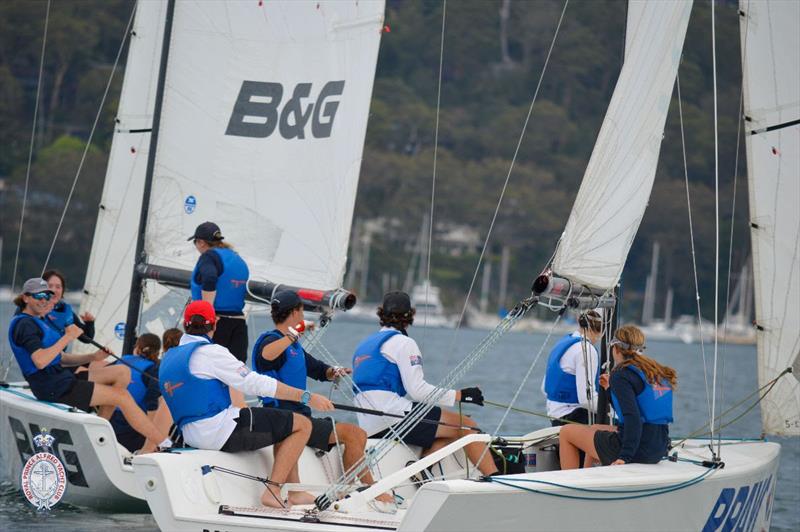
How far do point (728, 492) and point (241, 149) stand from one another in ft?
13.3

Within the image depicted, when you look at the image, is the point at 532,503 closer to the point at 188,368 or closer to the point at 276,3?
the point at 188,368

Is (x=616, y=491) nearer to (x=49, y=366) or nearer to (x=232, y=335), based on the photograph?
(x=232, y=335)

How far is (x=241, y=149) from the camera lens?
29.7 ft

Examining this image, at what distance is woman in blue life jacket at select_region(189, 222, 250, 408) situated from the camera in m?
7.40

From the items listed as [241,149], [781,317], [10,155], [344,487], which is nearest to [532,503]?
[344,487]

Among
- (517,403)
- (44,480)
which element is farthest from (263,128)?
(517,403)

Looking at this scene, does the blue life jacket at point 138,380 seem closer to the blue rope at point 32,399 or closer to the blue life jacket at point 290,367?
the blue rope at point 32,399

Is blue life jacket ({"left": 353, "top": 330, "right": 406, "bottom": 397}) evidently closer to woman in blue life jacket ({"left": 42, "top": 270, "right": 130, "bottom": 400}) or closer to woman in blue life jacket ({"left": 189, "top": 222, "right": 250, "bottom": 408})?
woman in blue life jacket ({"left": 189, "top": 222, "right": 250, "bottom": 408})

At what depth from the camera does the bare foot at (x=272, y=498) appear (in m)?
5.98

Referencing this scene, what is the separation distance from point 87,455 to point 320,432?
1.60m

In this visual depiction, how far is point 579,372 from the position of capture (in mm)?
7207

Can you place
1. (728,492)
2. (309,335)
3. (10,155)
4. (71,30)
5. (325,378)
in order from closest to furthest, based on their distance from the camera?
1. (728,492)
2. (325,378)
3. (309,335)
4. (10,155)
5. (71,30)

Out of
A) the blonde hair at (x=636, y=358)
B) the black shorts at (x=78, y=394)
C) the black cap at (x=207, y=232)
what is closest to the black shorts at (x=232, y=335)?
the black cap at (x=207, y=232)

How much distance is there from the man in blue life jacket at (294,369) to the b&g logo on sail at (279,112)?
2.76 m
